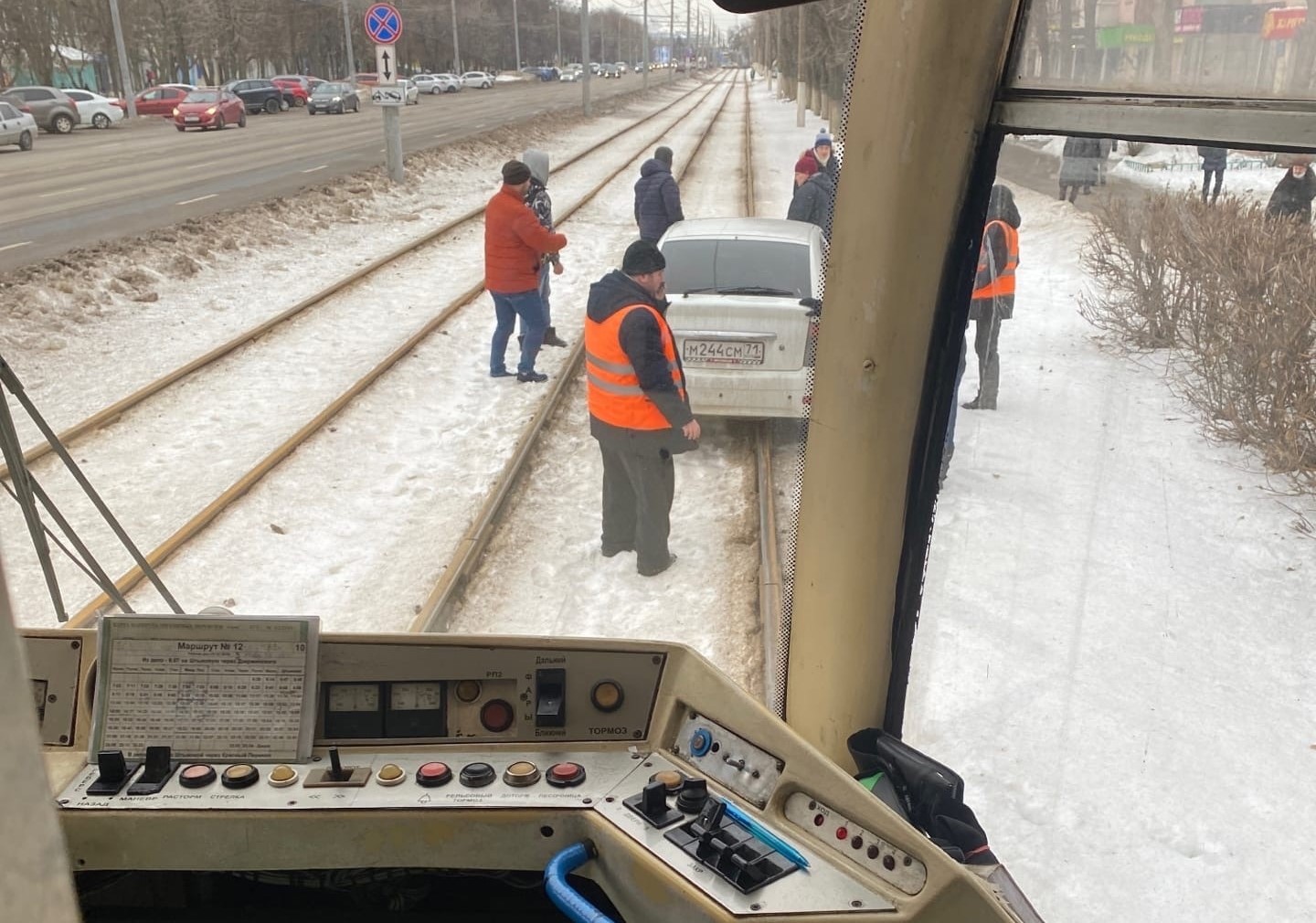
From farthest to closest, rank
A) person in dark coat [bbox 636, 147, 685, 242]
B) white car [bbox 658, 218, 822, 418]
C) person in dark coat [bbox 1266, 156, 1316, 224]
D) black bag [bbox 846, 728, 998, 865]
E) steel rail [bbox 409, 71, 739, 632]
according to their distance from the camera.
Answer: person in dark coat [bbox 636, 147, 685, 242], white car [bbox 658, 218, 822, 418], steel rail [bbox 409, 71, 739, 632], black bag [bbox 846, 728, 998, 865], person in dark coat [bbox 1266, 156, 1316, 224]

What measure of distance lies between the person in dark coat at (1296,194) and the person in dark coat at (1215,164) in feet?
0.27

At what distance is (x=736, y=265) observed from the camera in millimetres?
7191

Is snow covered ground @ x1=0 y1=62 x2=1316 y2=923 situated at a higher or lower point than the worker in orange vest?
lower

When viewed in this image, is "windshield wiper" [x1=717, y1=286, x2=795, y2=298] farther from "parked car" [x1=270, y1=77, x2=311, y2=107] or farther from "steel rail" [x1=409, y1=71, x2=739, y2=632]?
"parked car" [x1=270, y1=77, x2=311, y2=107]

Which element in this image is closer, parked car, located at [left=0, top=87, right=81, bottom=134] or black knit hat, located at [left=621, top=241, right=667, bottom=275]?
black knit hat, located at [left=621, top=241, right=667, bottom=275]

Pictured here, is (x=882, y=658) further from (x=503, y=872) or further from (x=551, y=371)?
(x=551, y=371)

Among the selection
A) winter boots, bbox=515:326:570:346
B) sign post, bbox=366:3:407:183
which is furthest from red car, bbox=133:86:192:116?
winter boots, bbox=515:326:570:346

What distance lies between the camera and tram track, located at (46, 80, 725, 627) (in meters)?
4.72

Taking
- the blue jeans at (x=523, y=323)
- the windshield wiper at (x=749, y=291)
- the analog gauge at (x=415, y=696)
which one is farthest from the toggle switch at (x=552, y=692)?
the blue jeans at (x=523, y=323)

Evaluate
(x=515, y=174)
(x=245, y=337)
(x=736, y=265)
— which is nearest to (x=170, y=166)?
(x=245, y=337)

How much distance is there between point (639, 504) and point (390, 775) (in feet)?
10.7

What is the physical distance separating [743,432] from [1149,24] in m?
5.40

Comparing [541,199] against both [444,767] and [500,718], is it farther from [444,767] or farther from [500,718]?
[444,767]

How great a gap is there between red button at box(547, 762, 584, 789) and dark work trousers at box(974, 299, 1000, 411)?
1.22 meters
